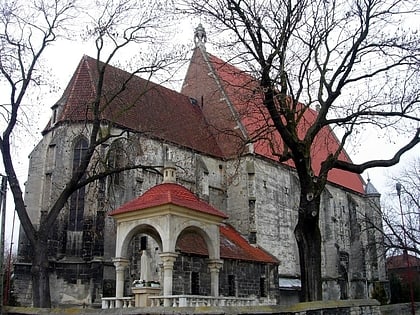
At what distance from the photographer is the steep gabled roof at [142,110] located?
23344 millimetres

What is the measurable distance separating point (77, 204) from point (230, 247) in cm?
749

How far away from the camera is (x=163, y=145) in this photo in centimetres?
2522

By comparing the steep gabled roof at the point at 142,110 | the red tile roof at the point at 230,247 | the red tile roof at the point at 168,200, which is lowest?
the red tile roof at the point at 230,247

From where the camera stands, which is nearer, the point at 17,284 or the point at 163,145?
the point at 17,284

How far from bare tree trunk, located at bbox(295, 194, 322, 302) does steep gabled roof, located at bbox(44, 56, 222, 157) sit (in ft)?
33.2

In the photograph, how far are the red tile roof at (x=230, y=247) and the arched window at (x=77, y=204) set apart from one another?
4.77 metres

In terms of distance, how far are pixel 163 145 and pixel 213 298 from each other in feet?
38.4

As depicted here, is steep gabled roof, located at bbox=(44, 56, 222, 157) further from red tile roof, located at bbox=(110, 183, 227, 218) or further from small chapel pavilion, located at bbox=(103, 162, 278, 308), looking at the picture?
small chapel pavilion, located at bbox=(103, 162, 278, 308)

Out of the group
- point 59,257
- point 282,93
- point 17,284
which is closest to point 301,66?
point 282,93

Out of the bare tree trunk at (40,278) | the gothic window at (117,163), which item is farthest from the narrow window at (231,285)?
the bare tree trunk at (40,278)

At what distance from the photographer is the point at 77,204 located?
22.2 metres

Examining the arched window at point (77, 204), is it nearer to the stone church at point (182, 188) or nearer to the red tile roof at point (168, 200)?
the stone church at point (182, 188)

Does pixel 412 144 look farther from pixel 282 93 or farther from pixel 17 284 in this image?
pixel 17 284

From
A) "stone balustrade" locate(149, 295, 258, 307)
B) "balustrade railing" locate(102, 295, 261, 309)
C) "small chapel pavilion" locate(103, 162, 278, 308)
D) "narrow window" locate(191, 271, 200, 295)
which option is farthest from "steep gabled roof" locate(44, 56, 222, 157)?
"stone balustrade" locate(149, 295, 258, 307)
